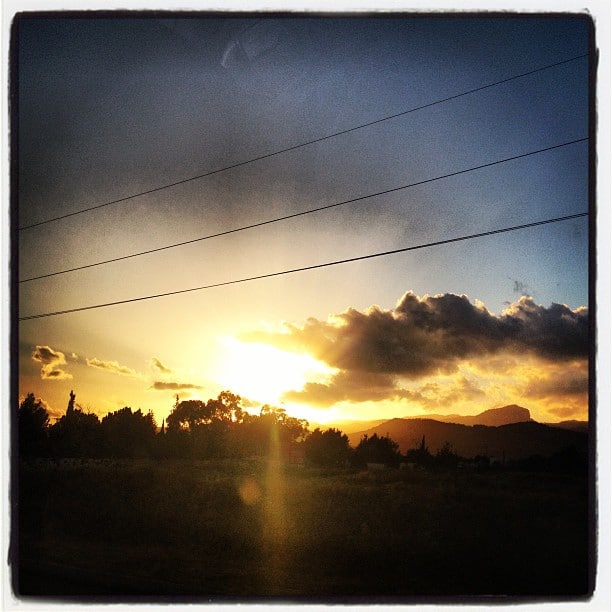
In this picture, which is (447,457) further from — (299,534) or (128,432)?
(128,432)

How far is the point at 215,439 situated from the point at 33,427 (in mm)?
2440

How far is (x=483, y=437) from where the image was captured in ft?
23.5

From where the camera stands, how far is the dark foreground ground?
614 centimetres

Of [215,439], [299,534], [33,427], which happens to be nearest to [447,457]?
[299,534]

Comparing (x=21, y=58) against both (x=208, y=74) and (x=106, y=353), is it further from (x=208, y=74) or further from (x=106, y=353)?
(x=106, y=353)

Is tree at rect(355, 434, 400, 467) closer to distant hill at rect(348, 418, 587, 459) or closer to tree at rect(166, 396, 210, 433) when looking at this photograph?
distant hill at rect(348, 418, 587, 459)

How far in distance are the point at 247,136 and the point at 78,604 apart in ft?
15.7

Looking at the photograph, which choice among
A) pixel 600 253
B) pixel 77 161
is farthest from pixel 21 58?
pixel 600 253

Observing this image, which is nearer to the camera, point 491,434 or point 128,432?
point 491,434

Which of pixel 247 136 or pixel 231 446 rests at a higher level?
pixel 247 136

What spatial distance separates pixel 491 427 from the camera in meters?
7.10

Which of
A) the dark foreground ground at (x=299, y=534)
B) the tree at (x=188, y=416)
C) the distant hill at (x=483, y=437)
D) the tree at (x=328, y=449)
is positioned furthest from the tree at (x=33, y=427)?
the distant hill at (x=483, y=437)

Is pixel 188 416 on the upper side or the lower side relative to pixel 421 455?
upper

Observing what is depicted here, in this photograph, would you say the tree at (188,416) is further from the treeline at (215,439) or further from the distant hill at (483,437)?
the distant hill at (483,437)
